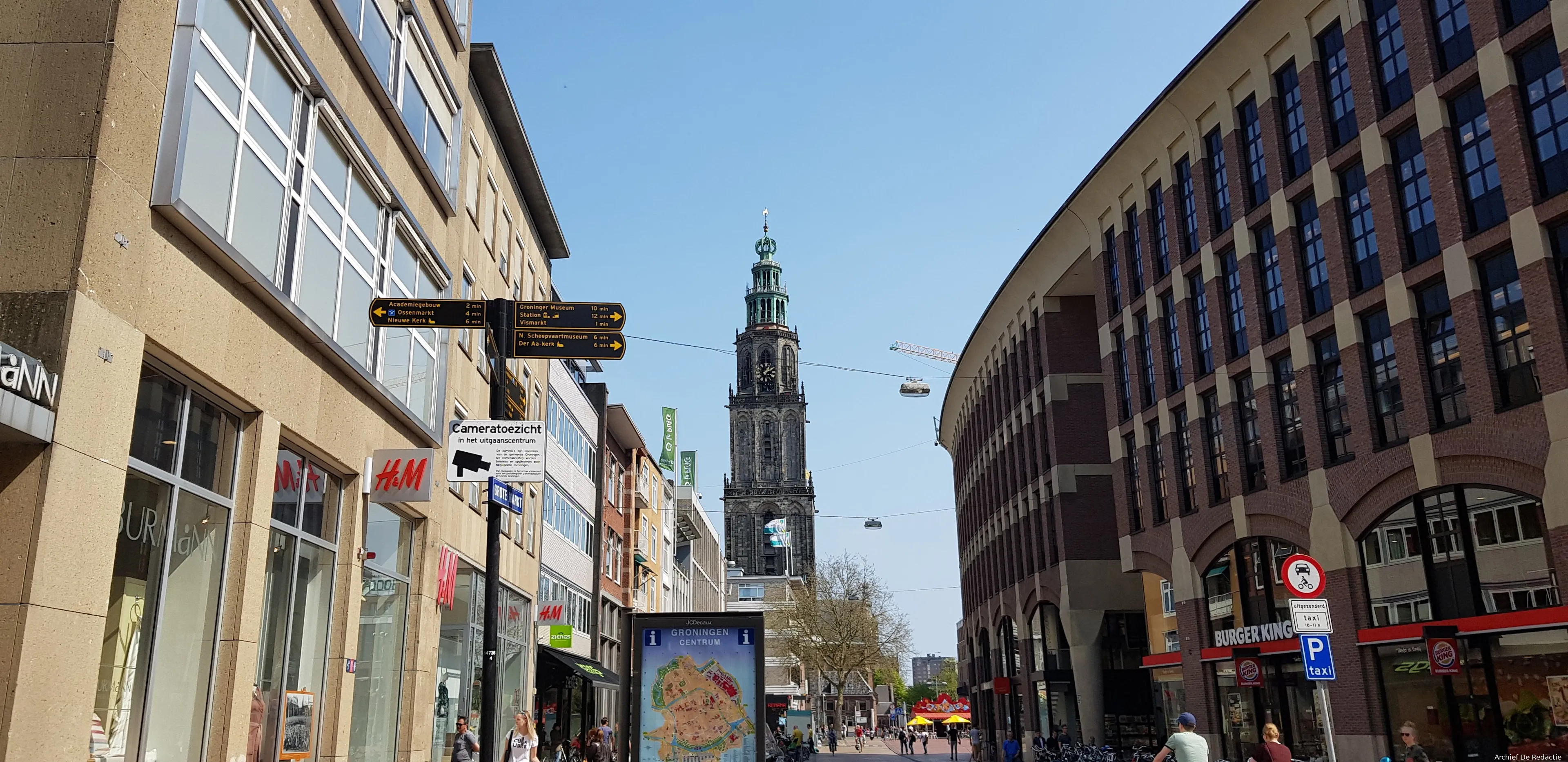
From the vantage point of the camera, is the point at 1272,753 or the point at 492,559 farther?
the point at 1272,753

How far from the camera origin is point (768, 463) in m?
154

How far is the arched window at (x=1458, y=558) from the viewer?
19969 millimetres

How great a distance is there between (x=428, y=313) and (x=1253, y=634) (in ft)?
76.2

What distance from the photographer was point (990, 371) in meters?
54.2

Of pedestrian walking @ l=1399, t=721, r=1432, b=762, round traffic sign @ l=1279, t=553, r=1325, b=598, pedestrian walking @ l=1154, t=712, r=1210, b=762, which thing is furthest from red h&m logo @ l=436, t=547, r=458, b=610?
pedestrian walking @ l=1399, t=721, r=1432, b=762

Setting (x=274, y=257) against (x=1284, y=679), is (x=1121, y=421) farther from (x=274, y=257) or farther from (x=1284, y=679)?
(x=274, y=257)

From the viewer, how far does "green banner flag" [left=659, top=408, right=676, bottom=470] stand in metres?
99.5

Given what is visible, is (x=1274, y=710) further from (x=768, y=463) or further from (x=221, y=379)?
(x=768, y=463)

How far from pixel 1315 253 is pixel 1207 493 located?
743 centimetres

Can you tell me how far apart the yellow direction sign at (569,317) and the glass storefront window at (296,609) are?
372 centimetres

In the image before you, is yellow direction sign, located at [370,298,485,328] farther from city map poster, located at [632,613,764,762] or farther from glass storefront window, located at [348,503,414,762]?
city map poster, located at [632,613,764,762]

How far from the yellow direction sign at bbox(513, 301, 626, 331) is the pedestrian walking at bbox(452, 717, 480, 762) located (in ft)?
32.1

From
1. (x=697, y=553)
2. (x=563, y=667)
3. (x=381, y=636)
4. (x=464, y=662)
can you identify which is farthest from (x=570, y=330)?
(x=697, y=553)

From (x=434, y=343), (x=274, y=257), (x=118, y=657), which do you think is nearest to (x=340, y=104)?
(x=274, y=257)
